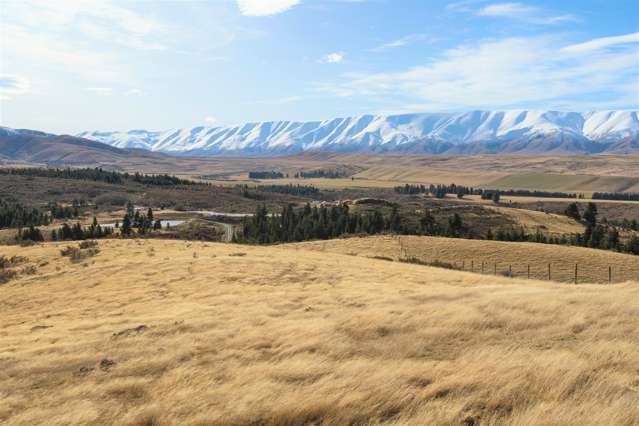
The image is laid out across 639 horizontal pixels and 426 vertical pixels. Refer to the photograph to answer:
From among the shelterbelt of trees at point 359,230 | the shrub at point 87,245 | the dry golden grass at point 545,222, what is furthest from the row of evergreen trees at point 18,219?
the dry golden grass at point 545,222

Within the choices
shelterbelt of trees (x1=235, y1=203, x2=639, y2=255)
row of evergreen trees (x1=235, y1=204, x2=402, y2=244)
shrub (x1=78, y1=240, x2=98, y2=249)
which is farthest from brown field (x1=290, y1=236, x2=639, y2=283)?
row of evergreen trees (x1=235, y1=204, x2=402, y2=244)

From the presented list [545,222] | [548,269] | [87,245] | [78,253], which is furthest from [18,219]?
[545,222]

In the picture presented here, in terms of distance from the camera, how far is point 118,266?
33.2 m

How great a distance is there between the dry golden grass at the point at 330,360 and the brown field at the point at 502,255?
32.5 meters

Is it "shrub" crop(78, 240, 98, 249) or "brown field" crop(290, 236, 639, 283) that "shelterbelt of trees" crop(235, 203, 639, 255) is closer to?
"brown field" crop(290, 236, 639, 283)

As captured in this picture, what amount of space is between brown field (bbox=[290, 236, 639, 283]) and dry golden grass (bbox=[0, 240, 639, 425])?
3252 cm

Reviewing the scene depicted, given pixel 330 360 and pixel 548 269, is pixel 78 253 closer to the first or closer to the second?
pixel 330 360

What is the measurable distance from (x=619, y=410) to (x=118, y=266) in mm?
30332

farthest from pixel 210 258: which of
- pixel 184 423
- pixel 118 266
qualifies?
pixel 184 423

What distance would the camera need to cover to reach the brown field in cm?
5291

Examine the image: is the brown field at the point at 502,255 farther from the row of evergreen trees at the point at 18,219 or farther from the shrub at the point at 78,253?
the row of evergreen trees at the point at 18,219

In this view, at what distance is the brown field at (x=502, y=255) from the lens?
52.9 meters

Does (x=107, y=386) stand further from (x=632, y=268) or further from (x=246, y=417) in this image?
(x=632, y=268)

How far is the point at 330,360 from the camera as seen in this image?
1283cm
